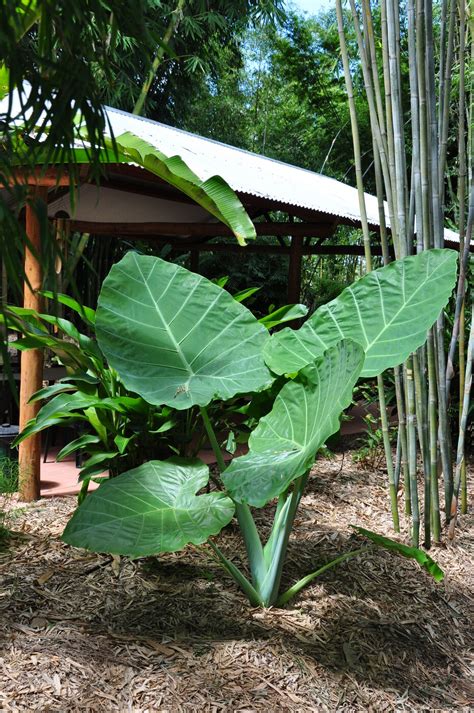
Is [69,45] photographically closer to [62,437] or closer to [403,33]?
[62,437]

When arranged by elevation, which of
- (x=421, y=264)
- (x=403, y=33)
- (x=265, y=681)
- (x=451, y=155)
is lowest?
(x=265, y=681)

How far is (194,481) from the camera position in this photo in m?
2.42

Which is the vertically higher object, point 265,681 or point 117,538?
point 117,538

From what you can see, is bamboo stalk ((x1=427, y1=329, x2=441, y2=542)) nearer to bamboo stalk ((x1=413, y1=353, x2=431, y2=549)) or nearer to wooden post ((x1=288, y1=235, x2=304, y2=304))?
bamboo stalk ((x1=413, y1=353, x2=431, y2=549))

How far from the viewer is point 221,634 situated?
2.26 metres

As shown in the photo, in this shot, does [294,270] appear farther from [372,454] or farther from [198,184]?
[198,184]

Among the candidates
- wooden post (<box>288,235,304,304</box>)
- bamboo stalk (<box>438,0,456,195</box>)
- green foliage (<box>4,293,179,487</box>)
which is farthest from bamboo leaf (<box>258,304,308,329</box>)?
wooden post (<box>288,235,304,304</box>)

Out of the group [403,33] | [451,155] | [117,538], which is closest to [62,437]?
[117,538]

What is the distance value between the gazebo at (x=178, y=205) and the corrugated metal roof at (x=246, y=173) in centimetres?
1

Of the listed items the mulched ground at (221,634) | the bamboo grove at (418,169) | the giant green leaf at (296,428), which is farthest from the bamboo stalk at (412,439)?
the giant green leaf at (296,428)

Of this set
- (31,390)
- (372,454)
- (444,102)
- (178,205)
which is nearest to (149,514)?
(31,390)

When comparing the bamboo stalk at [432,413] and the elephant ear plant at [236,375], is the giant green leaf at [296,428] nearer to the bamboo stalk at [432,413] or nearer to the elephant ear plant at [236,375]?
the elephant ear plant at [236,375]

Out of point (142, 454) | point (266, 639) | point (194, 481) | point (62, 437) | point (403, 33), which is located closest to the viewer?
point (266, 639)

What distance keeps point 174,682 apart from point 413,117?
230cm
